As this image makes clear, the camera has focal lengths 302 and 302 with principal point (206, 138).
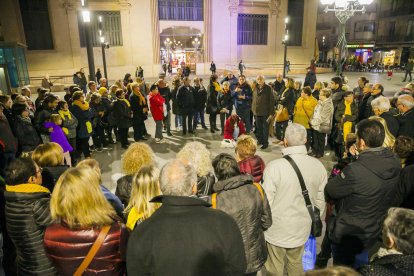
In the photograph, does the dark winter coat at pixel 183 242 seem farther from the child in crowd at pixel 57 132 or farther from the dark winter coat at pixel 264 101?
the dark winter coat at pixel 264 101

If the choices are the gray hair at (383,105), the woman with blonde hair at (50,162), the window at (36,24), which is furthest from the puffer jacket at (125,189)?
the window at (36,24)

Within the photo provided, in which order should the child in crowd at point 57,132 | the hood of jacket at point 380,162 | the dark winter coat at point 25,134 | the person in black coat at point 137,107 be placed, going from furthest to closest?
the person in black coat at point 137,107
the child in crowd at point 57,132
the dark winter coat at point 25,134
the hood of jacket at point 380,162

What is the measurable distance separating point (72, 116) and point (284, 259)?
544cm

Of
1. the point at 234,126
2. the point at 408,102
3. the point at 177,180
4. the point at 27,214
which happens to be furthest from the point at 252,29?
the point at 177,180

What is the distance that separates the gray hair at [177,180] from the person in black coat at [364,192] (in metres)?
1.53

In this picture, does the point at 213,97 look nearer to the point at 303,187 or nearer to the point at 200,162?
the point at 200,162

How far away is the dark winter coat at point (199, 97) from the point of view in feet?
31.8

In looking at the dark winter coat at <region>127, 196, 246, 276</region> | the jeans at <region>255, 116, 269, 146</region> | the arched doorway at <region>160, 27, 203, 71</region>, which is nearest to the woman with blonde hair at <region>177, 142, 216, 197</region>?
the dark winter coat at <region>127, 196, 246, 276</region>

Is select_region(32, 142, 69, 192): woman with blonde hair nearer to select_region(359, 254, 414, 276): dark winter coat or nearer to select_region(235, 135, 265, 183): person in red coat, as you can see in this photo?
select_region(235, 135, 265, 183): person in red coat

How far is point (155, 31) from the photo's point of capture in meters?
28.4

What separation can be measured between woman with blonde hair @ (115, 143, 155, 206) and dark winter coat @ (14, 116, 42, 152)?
3.53m

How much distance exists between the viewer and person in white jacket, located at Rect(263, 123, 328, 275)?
110 inches

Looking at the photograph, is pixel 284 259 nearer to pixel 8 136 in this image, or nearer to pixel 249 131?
pixel 8 136

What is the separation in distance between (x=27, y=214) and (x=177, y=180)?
1.46 m
